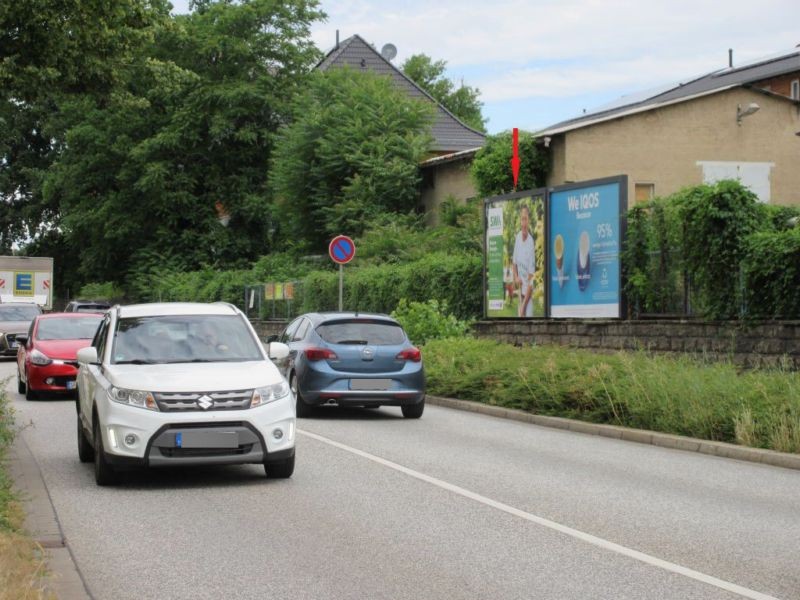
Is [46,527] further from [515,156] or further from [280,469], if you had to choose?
[515,156]

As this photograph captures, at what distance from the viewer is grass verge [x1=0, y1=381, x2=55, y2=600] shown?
5.54 m

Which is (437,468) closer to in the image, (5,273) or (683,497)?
(683,497)

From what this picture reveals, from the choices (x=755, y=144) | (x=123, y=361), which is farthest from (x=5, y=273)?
(x=123, y=361)

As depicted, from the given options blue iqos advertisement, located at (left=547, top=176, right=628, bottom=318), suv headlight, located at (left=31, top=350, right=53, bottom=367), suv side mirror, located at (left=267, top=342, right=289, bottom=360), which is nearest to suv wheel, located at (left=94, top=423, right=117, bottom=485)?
suv side mirror, located at (left=267, top=342, right=289, bottom=360)

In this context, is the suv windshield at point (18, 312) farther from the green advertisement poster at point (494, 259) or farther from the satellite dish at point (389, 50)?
the satellite dish at point (389, 50)

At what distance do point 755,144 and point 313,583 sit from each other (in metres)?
35.9

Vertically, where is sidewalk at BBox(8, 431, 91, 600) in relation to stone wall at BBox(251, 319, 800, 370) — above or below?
below

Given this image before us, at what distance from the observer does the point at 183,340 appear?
11789mm

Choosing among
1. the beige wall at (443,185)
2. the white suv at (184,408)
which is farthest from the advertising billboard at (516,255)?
the beige wall at (443,185)

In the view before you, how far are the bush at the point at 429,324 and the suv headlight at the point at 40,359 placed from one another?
30.5ft

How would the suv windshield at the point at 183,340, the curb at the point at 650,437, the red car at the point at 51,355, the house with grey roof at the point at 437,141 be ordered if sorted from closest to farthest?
the suv windshield at the point at 183,340 → the curb at the point at 650,437 → the red car at the point at 51,355 → the house with grey roof at the point at 437,141

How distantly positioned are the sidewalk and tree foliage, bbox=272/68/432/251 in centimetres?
3335

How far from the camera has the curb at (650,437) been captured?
42.1 feet

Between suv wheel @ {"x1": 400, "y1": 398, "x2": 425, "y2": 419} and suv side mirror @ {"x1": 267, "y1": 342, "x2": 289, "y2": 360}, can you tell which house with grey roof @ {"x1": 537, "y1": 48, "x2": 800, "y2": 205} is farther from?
suv side mirror @ {"x1": 267, "y1": 342, "x2": 289, "y2": 360}
